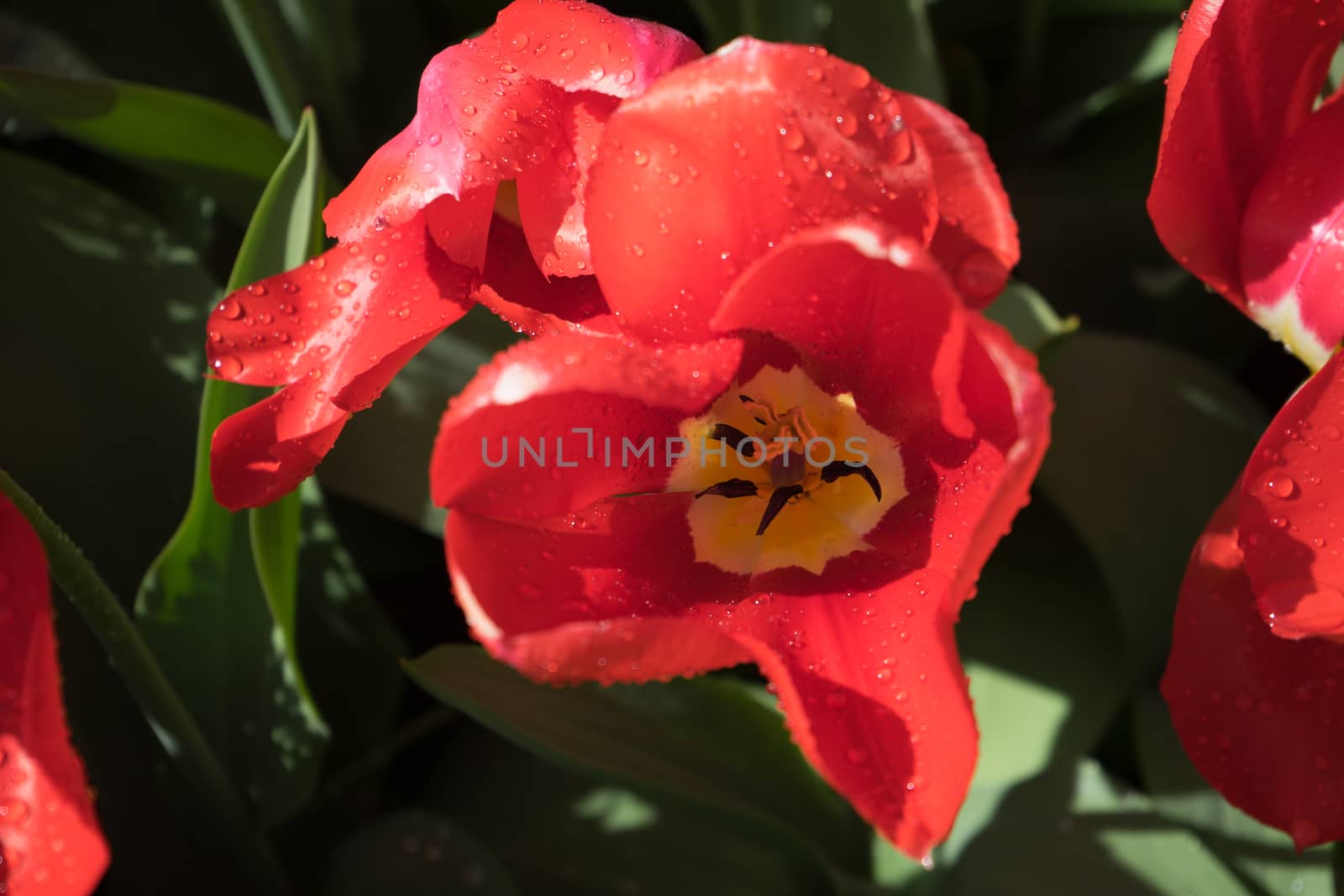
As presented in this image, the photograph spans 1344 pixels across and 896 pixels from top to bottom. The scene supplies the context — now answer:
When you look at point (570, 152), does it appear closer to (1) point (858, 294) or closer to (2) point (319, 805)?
(1) point (858, 294)

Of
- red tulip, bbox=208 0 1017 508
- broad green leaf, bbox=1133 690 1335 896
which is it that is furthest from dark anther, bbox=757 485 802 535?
broad green leaf, bbox=1133 690 1335 896

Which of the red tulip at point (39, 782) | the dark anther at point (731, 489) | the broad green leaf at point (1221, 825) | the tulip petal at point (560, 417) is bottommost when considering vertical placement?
the broad green leaf at point (1221, 825)

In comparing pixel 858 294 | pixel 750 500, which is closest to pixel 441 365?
pixel 750 500

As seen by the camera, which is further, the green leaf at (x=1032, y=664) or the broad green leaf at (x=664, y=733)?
the green leaf at (x=1032, y=664)

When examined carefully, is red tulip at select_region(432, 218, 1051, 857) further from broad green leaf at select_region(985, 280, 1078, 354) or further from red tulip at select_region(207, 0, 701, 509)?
broad green leaf at select_region(985, 280, 1078, 354)

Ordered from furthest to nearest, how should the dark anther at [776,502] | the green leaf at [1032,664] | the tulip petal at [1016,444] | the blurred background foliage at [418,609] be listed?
the green leaf at [1032,664] → the blurred background foliage at [418,609] → the dark anther at [776,502] → the tulip petal at [1016,444]

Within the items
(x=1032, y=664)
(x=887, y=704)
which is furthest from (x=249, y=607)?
(x=1032, y=664)

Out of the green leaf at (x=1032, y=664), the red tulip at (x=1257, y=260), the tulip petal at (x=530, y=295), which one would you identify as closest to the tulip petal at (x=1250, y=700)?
the red tulip at (x=1257, y=260)

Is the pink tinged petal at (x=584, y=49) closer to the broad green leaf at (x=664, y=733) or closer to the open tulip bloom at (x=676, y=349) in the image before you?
the open tulip bloom at (x=676, y=349)
